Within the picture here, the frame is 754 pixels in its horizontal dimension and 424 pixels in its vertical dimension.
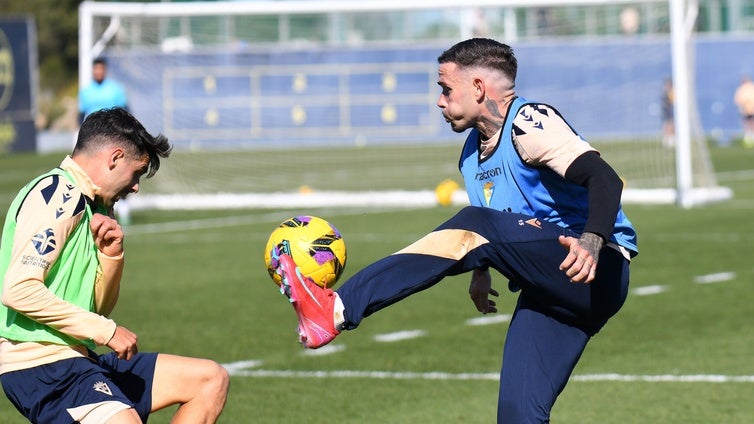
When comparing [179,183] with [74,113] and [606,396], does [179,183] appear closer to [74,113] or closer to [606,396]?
A: [606,396]

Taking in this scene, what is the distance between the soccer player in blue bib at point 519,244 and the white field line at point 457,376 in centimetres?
317

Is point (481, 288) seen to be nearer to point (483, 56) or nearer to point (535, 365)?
point (535, 365)

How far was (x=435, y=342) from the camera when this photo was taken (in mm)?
10500

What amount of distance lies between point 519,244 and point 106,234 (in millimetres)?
1646

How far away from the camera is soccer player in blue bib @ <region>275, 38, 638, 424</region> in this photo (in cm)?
519

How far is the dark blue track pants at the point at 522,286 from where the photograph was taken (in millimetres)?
5203

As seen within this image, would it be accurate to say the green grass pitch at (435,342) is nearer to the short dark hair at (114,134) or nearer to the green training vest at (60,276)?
the green training vest at (60,276)

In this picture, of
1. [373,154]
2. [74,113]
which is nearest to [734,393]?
[373,154]

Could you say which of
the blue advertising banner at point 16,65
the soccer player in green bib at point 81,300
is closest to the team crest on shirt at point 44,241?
the soccer player in green bib at point 81,300

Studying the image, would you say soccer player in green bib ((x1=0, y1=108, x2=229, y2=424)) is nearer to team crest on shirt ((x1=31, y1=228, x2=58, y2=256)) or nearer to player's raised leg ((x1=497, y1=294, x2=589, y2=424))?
team crest on shirt ((x1=31, y1=228, x2=58, y2=256))

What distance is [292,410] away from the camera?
8.20 m

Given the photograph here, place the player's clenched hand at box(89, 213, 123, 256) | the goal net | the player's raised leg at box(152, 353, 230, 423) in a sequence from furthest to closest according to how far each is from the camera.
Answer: the goal net < the player's raised leg at box(152, 353, 230, 423) < the player's clenched hand at box(89, 213, 123, 256)

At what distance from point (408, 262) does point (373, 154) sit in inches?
967

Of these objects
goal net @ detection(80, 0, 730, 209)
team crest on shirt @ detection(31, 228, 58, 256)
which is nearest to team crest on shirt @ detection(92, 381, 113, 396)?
team crest on shirt @ detection(31, 228, 58, 256)
